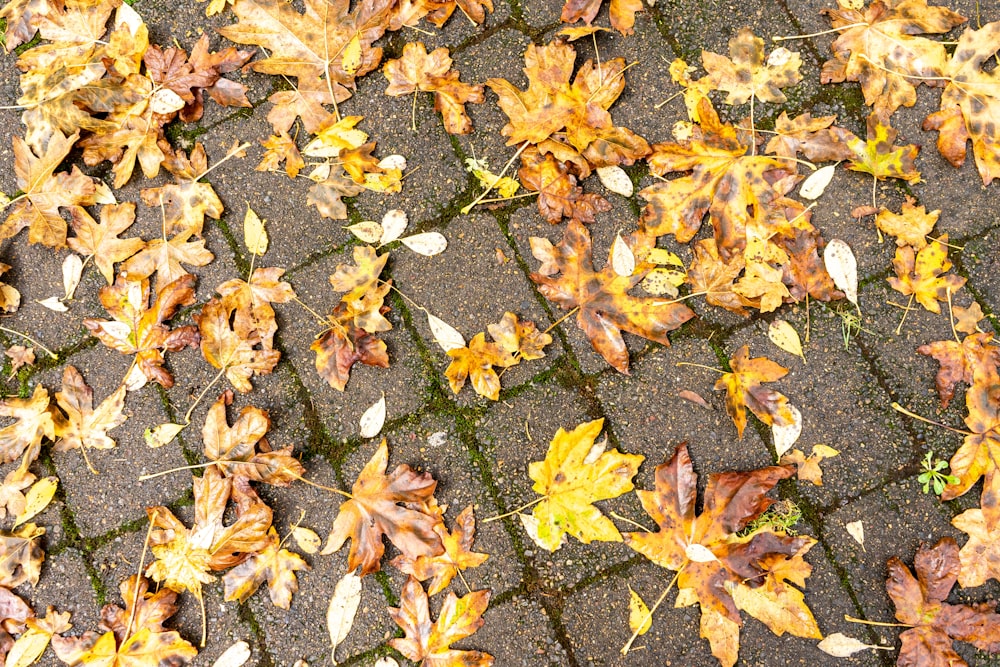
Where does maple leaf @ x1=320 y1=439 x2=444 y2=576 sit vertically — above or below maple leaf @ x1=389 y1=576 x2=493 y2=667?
above

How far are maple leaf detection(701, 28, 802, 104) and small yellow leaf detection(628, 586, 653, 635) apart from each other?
5.61 feet

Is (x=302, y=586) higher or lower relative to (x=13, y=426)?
lower

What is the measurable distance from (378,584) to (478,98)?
5.53 feet

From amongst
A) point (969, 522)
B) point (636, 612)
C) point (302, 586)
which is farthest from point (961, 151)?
point (302, 586)

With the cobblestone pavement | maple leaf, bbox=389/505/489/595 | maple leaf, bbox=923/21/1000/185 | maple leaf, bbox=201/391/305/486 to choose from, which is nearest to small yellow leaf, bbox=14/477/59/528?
the cobblestone pavement

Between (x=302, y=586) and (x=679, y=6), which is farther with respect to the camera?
(x=679, y=6)

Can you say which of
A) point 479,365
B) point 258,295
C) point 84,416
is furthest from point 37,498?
point 479,365

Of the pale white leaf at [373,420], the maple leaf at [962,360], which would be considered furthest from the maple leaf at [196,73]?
the maple leaf at [962,360]

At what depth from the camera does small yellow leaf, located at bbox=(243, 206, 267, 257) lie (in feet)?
7.95

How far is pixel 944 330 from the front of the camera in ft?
7.52

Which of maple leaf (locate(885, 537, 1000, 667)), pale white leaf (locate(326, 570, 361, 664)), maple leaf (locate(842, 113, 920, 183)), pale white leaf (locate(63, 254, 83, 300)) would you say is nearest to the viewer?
maple leaf (locate(885, 537, 1000, 667))

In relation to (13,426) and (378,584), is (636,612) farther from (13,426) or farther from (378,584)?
(13,426)

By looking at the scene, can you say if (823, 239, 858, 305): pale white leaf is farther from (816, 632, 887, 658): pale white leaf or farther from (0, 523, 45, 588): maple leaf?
(0, 523, 45, 588): maple leaf

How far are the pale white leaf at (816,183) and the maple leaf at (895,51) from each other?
0.28 m
